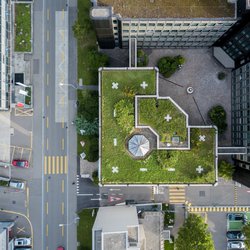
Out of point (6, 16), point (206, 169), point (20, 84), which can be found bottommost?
point (206, 169)

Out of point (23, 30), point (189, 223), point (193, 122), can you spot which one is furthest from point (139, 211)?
point (23, 30)

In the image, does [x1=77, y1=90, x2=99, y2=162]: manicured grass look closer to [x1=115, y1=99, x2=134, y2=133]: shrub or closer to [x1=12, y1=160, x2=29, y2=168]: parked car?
[x1=115, y1=99, x2=134, y2=133]: shrub

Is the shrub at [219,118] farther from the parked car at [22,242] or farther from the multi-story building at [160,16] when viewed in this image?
the parked car at [22,242]

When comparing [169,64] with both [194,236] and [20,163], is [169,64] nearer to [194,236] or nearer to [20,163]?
[194,236]

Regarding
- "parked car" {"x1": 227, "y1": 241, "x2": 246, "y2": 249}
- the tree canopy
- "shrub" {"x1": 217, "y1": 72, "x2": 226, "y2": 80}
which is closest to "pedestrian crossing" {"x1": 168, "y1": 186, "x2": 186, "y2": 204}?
the tree canopy

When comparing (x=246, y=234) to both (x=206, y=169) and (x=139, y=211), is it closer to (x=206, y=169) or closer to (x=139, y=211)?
(x=206, y=169)

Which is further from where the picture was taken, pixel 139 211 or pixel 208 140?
pixel 139 211

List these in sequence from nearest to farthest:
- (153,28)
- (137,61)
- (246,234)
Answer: (153,28) < (246,234) < (137,61)

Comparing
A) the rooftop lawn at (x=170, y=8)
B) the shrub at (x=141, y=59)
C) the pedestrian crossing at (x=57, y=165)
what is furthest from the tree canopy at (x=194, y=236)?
the rooftop lawn at (x=170, y=8)
